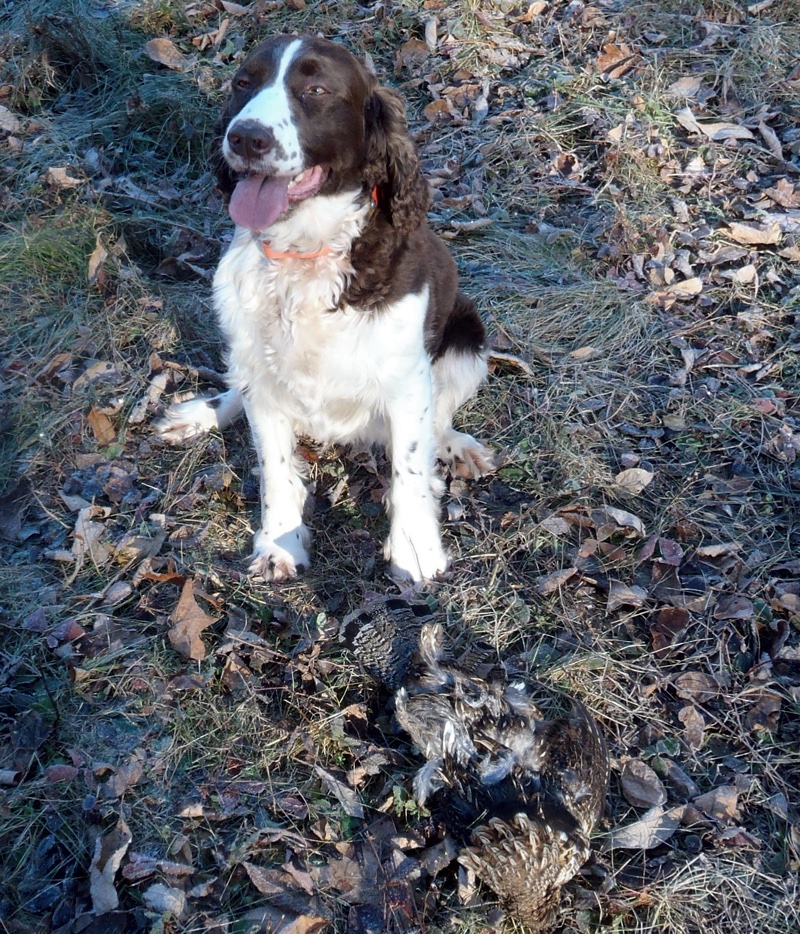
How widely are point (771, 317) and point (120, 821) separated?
11.6 feet

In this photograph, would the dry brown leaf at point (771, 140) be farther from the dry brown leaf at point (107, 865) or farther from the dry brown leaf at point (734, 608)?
the dry brown leaf at point (107, 865)

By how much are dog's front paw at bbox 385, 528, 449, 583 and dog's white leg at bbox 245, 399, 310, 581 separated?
35 centimetres

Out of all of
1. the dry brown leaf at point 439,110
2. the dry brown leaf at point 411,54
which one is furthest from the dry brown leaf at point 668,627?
the dry brown leaf at point 411,54

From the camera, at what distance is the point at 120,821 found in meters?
2.55

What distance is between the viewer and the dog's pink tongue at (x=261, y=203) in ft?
9.59

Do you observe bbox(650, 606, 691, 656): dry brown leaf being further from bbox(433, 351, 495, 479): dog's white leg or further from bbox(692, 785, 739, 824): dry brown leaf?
bbox(433, 351, 495, 479): dog's white leg

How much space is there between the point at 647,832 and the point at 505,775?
44cm

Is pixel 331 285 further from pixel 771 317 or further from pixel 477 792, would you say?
pixel 771 317

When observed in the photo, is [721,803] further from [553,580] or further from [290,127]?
[290,127]

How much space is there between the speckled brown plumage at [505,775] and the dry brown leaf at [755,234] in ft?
9.84

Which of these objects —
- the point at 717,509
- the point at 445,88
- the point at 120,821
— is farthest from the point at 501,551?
the point at 445,88

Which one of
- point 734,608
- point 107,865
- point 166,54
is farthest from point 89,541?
point 166,54

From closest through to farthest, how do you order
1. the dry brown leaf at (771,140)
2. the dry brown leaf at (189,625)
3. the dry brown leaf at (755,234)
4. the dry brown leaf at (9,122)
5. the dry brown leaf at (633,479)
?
the dry brown leaf at (189,625) → the dry brown leaf at (633,479) → the dry brown leaf at (755,234) → the dry brown leaf at (771,140) → the dry brown leaf at (9,122)

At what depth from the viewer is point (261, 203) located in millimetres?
2932
